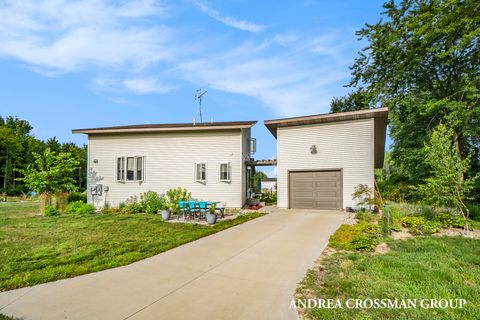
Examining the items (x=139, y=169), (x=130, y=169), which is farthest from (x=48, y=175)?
(x=139, y=169)

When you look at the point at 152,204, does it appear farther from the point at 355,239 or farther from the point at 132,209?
the point at 355,239

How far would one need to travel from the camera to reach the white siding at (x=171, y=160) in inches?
549

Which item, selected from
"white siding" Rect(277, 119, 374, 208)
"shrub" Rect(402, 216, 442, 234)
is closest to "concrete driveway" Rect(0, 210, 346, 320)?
"shrub" Rect(402, 216, 442, 234)

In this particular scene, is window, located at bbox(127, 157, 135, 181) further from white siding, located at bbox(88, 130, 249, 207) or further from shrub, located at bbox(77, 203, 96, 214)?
shrub, located at bbox(77, 203, 96, 214)

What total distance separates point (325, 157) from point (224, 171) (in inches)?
219

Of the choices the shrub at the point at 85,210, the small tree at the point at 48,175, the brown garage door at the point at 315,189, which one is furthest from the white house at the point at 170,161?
the brown garage door at the point at 315,189

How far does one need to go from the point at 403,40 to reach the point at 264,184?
849 inches

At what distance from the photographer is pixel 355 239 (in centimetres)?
627

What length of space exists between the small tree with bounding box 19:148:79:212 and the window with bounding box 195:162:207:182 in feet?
23.7

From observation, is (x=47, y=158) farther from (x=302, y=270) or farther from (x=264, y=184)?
(x=264, y=184)

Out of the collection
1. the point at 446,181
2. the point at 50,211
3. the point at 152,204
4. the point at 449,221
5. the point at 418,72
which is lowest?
the point at 50,211

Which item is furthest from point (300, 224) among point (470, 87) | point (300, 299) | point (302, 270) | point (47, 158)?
point (47, 158)

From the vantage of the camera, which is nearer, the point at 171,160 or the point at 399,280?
the point at 399,280

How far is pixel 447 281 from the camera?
3910mm
